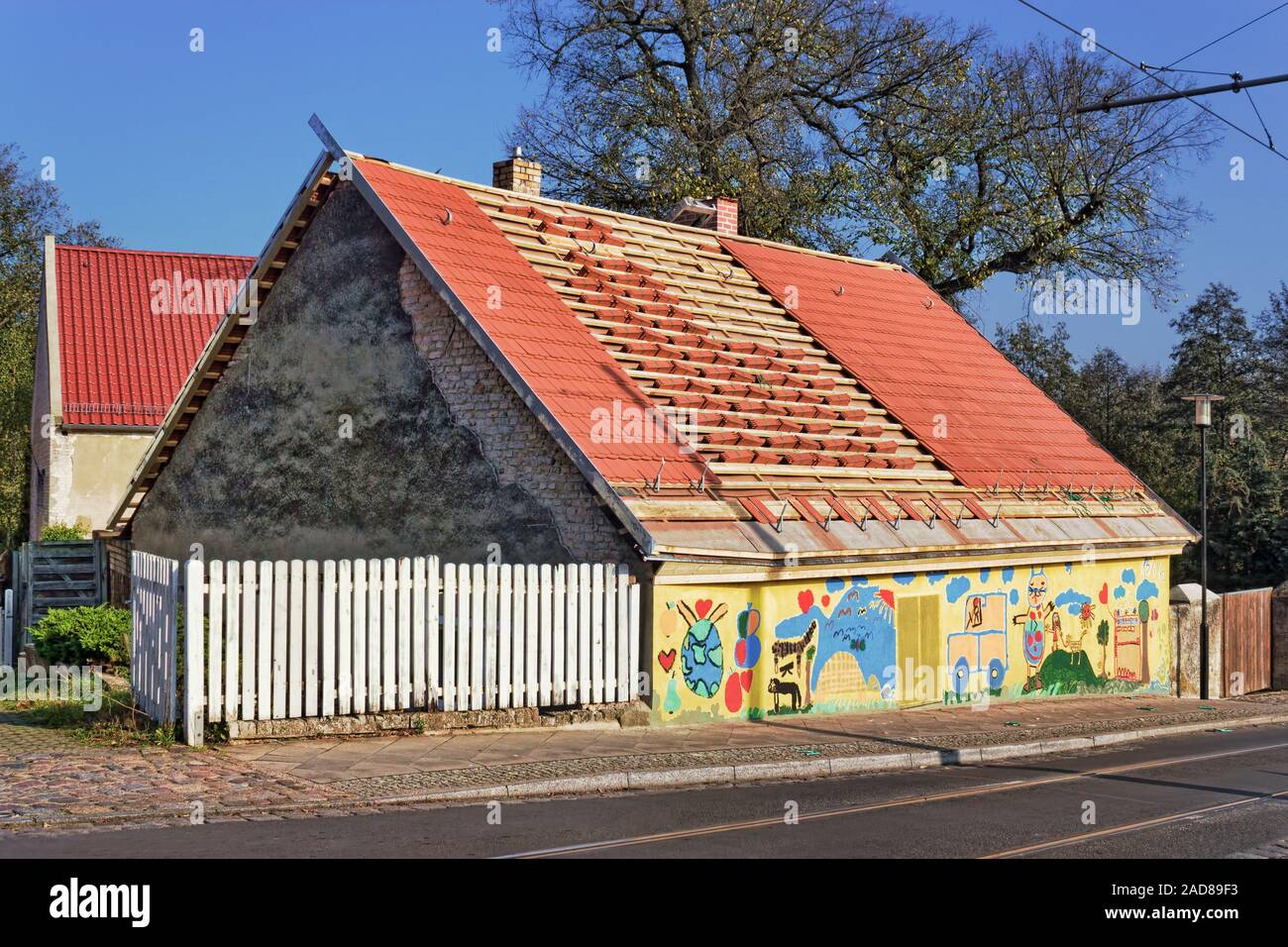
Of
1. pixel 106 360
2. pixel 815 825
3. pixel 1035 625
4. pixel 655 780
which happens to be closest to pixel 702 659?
pixel 655 780

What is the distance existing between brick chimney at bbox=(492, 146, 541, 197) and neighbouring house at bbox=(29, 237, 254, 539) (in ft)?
34.7

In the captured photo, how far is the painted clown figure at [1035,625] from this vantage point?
771 inches

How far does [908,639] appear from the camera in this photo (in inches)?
680

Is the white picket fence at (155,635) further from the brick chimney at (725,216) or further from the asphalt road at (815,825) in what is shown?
the brick chimney at (725,216)

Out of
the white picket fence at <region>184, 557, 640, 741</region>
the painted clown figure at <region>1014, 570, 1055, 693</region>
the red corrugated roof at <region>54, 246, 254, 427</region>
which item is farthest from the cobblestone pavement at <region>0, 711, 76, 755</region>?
the red corrugated roof at <region>54, 246, 254, 427</region>

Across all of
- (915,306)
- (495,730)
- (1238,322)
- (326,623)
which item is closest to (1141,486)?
A: (915,306)

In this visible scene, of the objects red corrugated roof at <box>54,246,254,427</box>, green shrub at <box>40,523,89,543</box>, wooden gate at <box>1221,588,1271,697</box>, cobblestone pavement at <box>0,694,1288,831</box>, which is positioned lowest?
wooden gate at <box>1221,588,1271,697</box>

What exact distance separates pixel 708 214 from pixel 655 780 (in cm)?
1584

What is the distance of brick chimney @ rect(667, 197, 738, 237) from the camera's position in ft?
82.2

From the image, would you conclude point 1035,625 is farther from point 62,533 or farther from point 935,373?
point 62,533

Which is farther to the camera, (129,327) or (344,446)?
(129,327)

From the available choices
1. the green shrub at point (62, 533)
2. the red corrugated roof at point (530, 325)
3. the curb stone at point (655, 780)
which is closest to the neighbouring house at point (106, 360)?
the green shrub at point (62, 533)

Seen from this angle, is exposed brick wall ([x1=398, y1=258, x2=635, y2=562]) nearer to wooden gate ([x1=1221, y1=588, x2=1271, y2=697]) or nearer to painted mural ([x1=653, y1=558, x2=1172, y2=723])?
painted mural ([x1=653, y1=558, x2=1172, y2=723])

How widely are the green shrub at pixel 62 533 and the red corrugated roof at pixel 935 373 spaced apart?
50.3 ft
